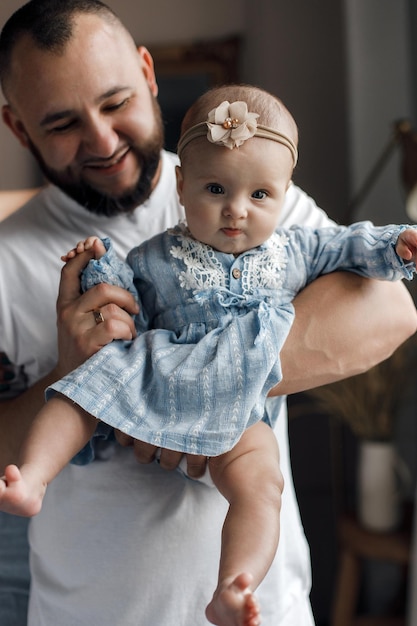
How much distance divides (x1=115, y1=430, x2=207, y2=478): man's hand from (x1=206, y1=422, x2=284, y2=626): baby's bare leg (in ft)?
0.10

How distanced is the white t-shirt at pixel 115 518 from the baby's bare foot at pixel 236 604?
0.35 meters

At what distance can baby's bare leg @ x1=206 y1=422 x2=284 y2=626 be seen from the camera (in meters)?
0.86

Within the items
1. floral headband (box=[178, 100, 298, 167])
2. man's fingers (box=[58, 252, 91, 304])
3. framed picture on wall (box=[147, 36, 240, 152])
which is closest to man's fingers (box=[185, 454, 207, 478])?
man's fingers (box=[58, 252, 91, 304])

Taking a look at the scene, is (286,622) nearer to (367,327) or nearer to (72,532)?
(72,532)

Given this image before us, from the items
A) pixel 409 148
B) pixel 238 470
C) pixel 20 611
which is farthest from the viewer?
pixel 409 148

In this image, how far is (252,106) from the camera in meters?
1.06

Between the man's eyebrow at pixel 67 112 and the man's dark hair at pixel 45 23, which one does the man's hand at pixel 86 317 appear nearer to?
the man's eyebrow at pixel 67 112

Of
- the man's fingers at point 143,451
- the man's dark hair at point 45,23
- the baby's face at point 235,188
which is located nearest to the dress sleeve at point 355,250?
the baby's face at point 235,188

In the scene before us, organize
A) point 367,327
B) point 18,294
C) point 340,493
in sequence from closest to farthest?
point 367,327 < point 18,294 < point 340,493

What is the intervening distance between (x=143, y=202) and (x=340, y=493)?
1.84 meters

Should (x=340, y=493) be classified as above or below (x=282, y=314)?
below

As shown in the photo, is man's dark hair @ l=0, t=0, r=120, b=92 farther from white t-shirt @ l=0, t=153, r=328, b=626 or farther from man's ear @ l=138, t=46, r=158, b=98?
white t-shirt @ l=0, t=153, r=328, b=626

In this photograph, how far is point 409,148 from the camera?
243 cm

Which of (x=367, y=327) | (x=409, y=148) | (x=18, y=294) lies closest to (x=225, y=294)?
(x=367, y=327)
